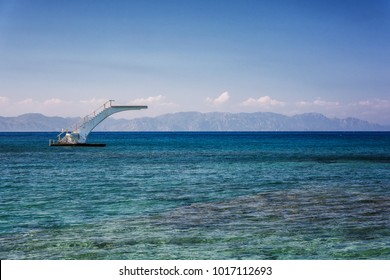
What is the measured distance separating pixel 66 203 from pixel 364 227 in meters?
9.57

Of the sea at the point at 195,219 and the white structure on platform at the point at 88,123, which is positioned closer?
the sea at the point at 195,219

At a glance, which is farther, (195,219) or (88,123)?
(88,123)

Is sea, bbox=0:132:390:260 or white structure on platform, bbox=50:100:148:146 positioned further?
white structure on platform, bbox=50:100:148:146

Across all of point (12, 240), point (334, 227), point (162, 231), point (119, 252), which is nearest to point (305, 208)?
point (334, 227)

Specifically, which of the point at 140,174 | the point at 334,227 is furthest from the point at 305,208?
the point at 140,174

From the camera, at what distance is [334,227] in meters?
12.4

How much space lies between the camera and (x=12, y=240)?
11.2m

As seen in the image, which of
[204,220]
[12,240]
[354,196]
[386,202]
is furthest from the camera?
[354,196]

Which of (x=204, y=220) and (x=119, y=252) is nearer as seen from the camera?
(x=119, y=252)

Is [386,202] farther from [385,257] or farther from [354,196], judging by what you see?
[385,257]
